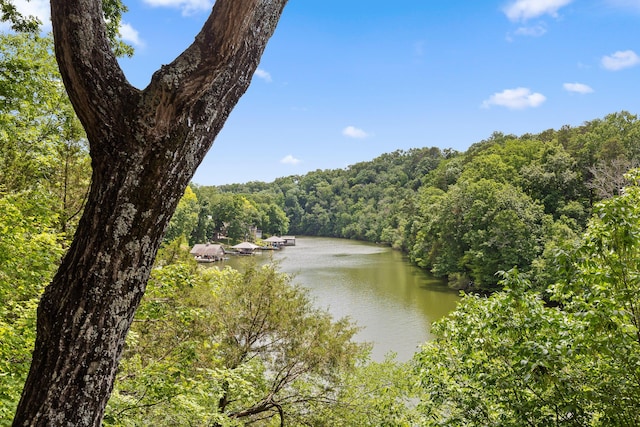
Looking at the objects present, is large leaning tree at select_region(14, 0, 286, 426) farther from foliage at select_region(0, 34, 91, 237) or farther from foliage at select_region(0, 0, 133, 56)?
foliage at select_region(0, 34, 91, 237)

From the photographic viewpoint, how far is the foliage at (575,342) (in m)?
2.51

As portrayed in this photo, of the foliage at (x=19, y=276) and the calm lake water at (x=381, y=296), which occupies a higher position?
the foliage at (x=19, y=276)

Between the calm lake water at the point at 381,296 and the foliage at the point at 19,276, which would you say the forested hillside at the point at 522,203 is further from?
the foliage at the point at 19,276

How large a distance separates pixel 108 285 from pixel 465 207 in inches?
949

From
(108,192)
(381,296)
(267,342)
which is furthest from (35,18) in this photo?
(381,296)

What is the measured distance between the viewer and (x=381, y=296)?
18156 millimetres

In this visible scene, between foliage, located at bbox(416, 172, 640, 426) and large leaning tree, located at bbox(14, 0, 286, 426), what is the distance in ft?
8.12

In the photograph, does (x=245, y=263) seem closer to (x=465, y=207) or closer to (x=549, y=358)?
(x=549, y=358)

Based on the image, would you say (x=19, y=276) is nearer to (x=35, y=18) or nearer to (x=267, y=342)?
(x=35, y=18)

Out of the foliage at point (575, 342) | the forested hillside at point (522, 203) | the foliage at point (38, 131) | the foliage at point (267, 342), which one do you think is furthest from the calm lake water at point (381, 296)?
the foliage at point (575, 342)

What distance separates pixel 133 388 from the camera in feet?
13.5

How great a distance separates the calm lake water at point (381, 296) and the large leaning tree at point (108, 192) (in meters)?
6.03

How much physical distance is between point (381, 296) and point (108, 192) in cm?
1774

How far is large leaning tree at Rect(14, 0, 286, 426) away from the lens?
107cm
